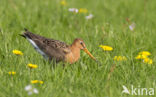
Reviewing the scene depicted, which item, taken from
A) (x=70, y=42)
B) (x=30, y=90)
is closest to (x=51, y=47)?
(x=70, y=42)

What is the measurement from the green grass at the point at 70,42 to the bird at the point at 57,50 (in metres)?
0.12

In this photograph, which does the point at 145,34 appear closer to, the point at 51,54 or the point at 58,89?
the point at 51,54

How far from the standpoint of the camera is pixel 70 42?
7711mm

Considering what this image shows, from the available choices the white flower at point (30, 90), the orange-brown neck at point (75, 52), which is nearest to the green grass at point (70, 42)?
the orange-brown neck at point (75, 52)

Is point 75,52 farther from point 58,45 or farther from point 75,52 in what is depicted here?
point 58,45

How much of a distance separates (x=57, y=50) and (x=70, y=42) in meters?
1.25

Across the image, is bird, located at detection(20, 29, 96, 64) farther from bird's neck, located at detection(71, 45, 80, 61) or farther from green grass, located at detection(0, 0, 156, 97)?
green grass, located at detection(0, 0, 156, 97)

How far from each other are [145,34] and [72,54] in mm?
2758

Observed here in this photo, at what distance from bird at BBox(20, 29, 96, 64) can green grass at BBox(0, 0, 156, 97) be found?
0.12 meters

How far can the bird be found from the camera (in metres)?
6.37

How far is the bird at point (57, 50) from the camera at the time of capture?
20.9 ft

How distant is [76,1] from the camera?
12.6m

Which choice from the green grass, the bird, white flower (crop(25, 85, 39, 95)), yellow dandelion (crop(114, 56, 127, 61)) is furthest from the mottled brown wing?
white flower (crop(25, 85, 39, 95))

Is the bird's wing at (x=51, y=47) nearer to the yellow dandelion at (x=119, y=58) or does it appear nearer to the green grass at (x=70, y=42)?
the green grass at (x=70, y=42)
